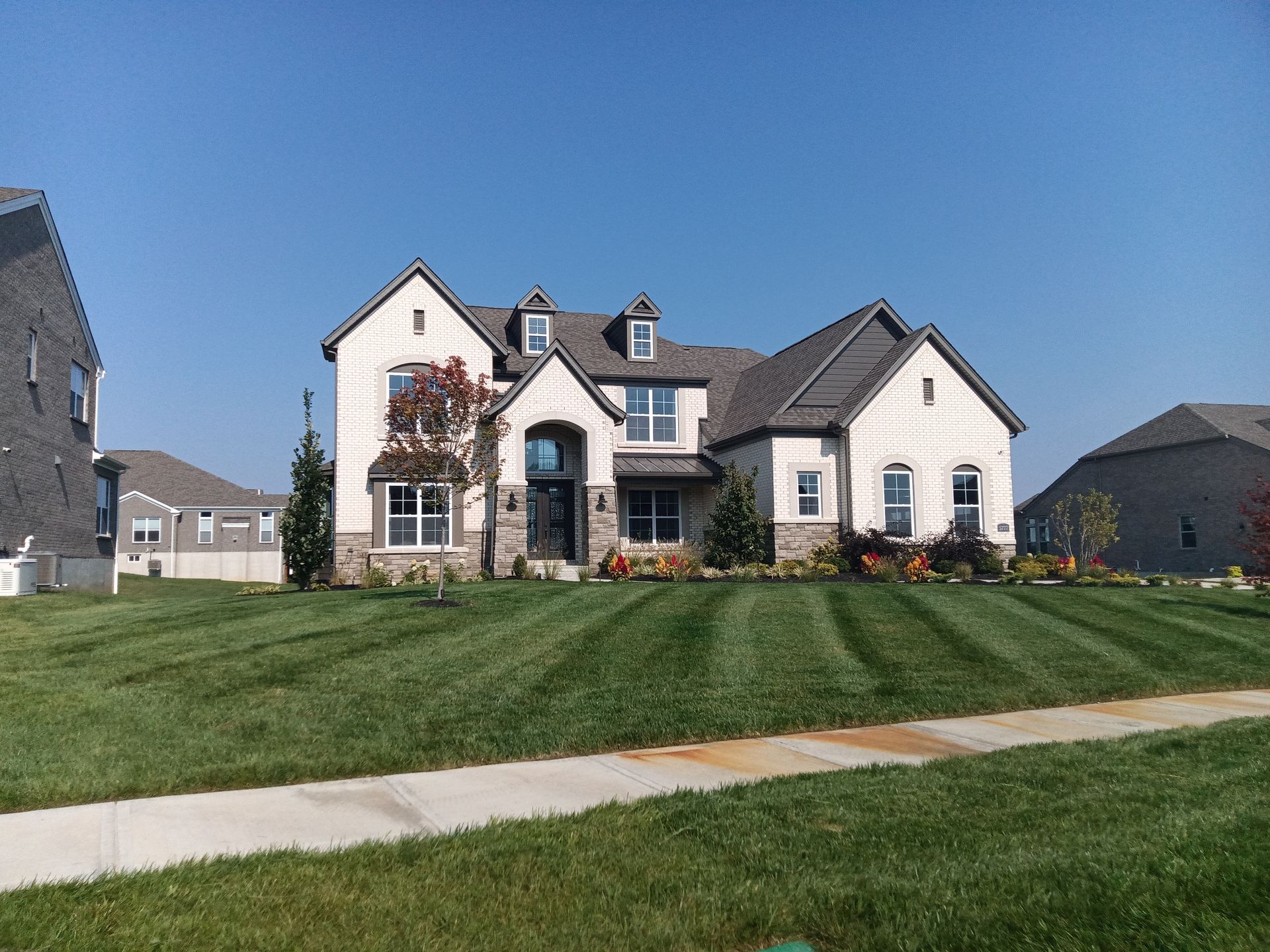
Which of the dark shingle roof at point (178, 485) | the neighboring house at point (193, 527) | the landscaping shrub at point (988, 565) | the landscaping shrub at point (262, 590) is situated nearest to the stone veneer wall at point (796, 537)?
the landscaping shrub at point (988, 565)

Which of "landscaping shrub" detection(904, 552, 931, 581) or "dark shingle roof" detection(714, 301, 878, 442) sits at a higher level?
"dark shingle roof" detection(714, 301, 878, 442)

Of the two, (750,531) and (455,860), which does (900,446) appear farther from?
(455,860)

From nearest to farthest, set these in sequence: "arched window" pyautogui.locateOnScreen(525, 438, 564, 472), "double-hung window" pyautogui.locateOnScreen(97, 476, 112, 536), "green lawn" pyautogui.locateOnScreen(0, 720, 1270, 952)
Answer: "green lawn" pyautogui.locateOnScreen(0, 720, 1270, 952) → "arched window" pyautogui.locateOnScreen(525, 438, 564, 472) → "double-hung window" pyautogui.locateOnScreen(97, 476, 112, 536)

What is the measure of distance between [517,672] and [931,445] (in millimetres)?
20616

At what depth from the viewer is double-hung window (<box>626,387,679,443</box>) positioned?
30.0 meters

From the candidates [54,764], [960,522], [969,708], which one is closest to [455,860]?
[54,764]

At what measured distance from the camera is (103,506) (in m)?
28.8

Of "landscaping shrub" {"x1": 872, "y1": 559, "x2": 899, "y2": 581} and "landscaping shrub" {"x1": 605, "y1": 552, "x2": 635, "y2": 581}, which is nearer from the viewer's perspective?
"landscaping shrub" {"x1": 872, "y1": 559, "x2": 899, "y2": 581}

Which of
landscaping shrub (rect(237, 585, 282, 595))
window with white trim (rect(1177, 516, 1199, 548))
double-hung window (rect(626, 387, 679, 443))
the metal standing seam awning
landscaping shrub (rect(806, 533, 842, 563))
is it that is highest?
double-hung window (rect(626, 387, 679, 443))

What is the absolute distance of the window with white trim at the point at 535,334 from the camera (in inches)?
1159

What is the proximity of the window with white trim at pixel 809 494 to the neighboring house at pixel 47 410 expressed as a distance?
20.4 meters

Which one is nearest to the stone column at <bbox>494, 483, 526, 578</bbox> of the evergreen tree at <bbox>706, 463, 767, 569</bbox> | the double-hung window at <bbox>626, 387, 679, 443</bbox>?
the evergreen tree at <bbox>706, 463, 767, 569</bbox>

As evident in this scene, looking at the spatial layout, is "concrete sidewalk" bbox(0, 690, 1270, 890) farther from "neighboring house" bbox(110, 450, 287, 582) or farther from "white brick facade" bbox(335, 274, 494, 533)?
"neighboring house" bbox(110, 450, 287, 582)

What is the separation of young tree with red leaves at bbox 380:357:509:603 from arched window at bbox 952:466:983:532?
16.5 meters
